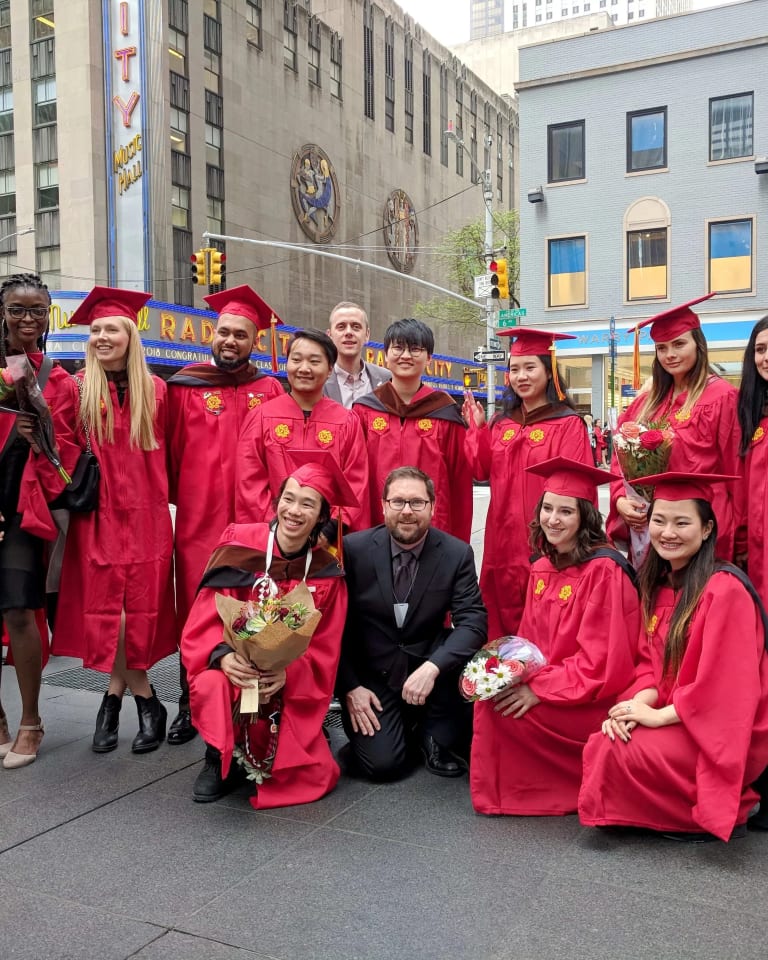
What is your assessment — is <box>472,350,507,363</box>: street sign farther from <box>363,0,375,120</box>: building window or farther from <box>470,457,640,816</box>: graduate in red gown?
<box>363,0,375,120</box>: building window

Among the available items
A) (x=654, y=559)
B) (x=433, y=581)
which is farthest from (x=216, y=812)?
(x=654, y=559)

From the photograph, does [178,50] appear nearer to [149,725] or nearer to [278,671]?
[149,725]

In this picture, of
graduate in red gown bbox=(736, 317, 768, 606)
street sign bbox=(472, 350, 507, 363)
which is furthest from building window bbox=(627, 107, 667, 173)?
graduate in red gown bbox=(736, 317, 768, 606)

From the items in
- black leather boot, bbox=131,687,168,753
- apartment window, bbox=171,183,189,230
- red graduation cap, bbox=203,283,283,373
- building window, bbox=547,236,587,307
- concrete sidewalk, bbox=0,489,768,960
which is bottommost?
concrete sidewalk, bbox=0,489,768,960

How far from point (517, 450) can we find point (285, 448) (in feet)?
4.18

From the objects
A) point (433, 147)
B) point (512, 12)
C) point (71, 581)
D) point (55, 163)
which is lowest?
point (71, 581)

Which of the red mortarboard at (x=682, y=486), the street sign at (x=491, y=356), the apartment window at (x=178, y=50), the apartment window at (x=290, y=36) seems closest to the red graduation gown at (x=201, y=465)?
the red mortarboard at (x=682, y=486)

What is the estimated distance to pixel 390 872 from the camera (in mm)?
3451

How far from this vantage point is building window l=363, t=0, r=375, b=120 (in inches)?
1681

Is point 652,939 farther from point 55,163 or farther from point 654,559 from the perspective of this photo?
point 55,163

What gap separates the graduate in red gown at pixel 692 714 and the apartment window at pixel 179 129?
3008 cm

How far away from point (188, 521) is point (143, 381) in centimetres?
81

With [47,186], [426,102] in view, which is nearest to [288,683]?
[47,186]

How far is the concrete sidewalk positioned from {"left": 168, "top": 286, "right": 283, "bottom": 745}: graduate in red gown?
1.23 meters
